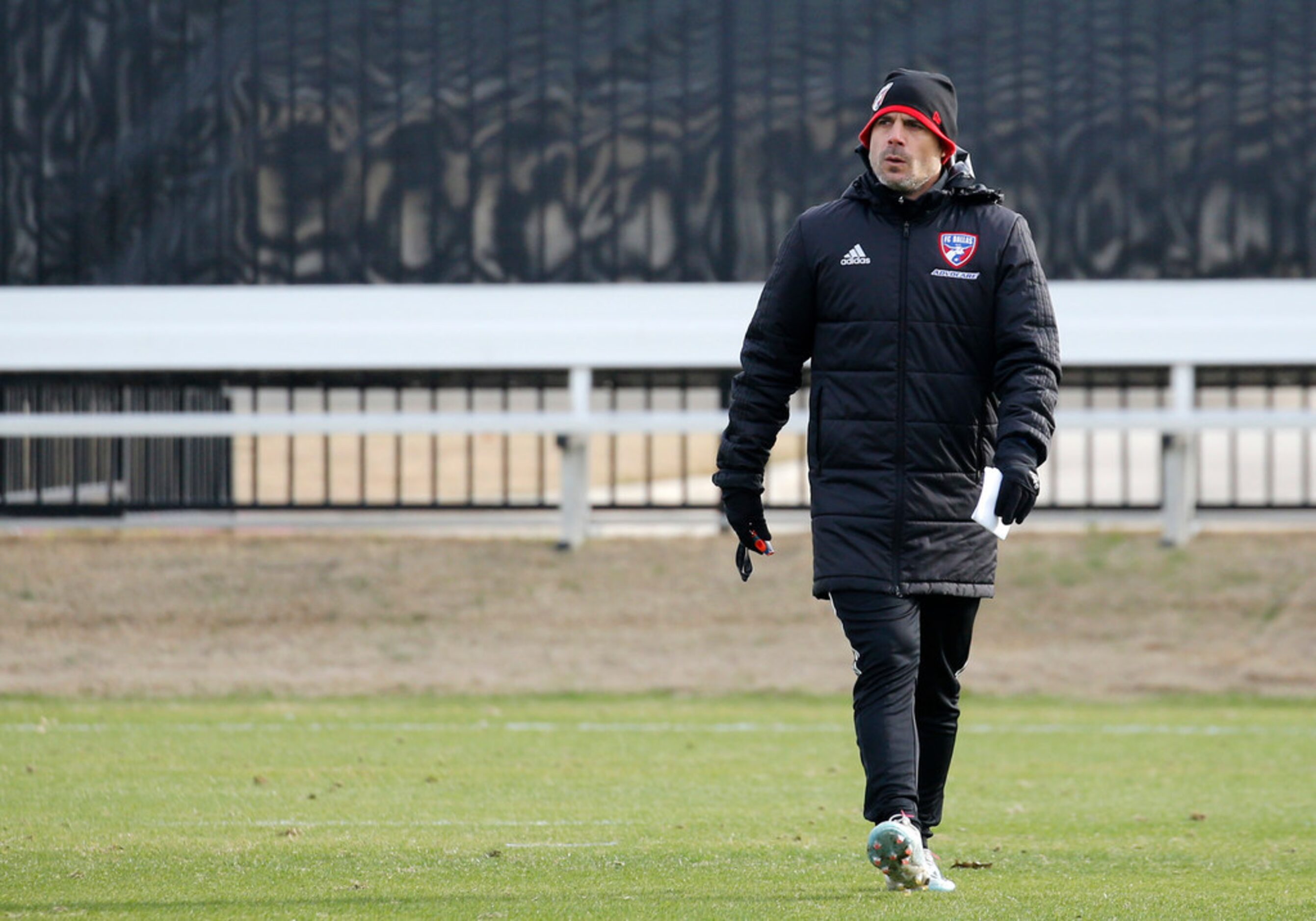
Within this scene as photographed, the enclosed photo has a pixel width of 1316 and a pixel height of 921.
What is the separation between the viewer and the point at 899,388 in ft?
15.6

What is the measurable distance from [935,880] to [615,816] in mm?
2115

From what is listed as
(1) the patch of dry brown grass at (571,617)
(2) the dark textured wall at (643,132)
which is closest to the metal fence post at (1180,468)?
(1) the patch of dry brown grass at (571,617)

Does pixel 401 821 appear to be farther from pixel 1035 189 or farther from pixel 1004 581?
pixel 1035 189

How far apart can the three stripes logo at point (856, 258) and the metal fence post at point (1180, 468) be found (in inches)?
419

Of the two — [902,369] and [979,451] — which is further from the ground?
[902,369]

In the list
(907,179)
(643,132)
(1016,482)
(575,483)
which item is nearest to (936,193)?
(907,179)

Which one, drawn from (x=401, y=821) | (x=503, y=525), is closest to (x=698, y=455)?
(x=503, y=525)

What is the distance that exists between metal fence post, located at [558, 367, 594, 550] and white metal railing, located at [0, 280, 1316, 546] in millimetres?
11

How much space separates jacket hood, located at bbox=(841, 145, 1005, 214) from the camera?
189 inches

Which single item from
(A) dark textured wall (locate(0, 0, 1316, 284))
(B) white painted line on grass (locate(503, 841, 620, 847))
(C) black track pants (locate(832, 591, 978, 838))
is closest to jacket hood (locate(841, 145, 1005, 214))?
(C) black track pants (locate(832, 591, 978, 838))

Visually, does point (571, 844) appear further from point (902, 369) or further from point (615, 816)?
point (902, 369)

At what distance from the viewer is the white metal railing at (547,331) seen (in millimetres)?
15336

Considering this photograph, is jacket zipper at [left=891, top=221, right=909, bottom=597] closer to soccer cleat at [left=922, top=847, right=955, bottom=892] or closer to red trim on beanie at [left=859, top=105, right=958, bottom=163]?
red trim on beanie at [left=859, top=105, right=958, bottom=163]

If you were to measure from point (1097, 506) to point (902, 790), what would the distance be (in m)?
11.9
